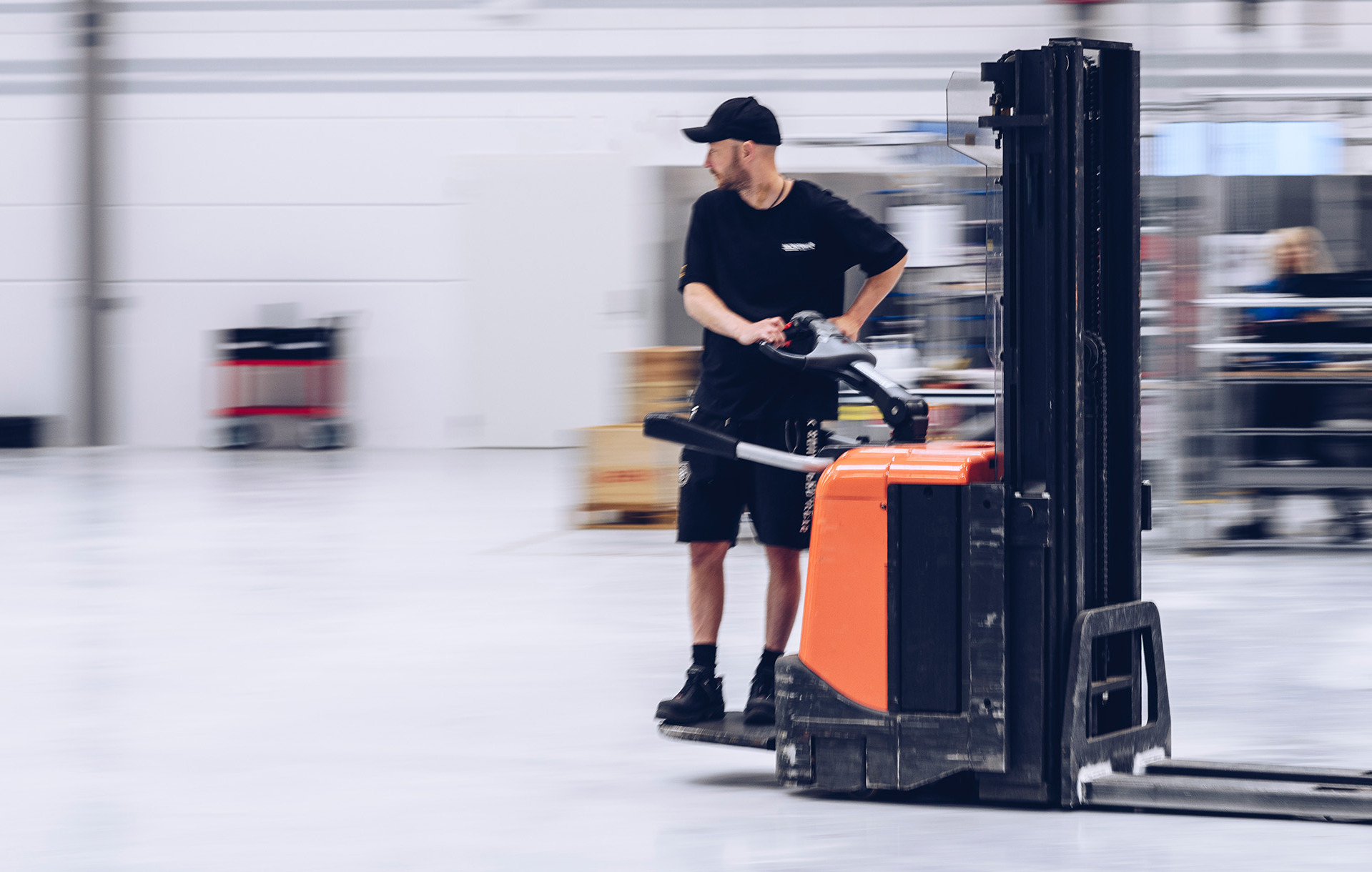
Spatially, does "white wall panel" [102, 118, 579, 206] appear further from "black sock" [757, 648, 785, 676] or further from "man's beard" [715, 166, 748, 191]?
"black sock" [757, 648, 785, 676]

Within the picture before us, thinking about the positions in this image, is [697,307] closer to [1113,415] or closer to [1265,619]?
[1113,415]

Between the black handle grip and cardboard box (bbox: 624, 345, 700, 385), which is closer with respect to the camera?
the black handle grip

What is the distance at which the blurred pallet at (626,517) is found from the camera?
34.1 ft

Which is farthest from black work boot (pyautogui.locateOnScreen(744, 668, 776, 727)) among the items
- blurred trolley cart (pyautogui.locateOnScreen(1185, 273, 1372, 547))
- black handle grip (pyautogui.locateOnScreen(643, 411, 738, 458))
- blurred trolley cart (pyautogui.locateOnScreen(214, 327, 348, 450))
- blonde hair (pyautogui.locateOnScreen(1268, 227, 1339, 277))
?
blurred trolley cart (pyautogui.locateOnScreen(214, 327, 348, 450))

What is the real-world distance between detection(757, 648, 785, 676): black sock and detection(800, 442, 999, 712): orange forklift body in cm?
53

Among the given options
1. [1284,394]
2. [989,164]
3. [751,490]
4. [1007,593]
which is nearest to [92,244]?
[1284,394]

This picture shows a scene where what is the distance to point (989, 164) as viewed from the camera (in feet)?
14.1

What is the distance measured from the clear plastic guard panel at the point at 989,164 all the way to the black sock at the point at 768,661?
0.93 m

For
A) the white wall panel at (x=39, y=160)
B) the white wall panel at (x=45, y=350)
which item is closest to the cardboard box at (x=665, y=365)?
the white wall panel at (x=45, y=350)

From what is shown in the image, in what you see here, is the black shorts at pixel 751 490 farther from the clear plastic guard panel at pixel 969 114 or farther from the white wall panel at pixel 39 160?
the white wall panel at pixel 39 160

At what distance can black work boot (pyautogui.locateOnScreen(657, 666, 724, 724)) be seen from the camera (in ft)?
15.4

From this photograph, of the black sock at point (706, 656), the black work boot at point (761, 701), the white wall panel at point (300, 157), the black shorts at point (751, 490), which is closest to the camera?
the black shorts at point (751, 490)

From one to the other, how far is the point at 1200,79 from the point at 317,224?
8135 millimetres

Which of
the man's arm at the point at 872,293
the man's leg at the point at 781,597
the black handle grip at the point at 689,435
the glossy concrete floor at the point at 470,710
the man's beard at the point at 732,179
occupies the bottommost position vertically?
the glossy concrete floor at the point at 470,710
